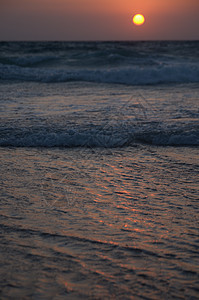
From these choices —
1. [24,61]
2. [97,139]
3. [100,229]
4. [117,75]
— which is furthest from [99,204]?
[24,61]

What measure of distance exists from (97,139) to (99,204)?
170 centimetres

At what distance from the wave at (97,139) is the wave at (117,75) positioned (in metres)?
6.63

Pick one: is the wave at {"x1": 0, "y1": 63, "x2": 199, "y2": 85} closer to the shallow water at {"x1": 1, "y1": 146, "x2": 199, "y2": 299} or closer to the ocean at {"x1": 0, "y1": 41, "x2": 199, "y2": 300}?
the ocean at {"x1": 0, "y1": 41, "x2": 199, "y2": 300}

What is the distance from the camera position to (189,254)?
5.40 feet

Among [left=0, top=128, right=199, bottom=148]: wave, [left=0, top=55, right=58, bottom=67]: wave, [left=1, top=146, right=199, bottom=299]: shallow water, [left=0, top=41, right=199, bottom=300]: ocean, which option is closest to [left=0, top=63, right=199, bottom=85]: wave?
[left=0, top=55, right=58, bottom=67]: wave

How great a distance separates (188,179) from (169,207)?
60cm

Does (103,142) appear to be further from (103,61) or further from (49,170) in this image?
(103,61)

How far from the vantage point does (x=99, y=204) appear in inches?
86.8

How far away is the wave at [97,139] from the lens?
374 cm

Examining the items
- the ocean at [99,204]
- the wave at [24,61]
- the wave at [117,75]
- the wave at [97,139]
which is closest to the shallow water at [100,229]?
the ocean at [99,204]

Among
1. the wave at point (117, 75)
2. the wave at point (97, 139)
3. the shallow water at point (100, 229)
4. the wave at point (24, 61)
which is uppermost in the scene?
the wave at point (24, 61)

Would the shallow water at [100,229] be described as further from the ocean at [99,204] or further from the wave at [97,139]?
the wave at [97,139]

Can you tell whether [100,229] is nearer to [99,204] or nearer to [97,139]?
[99,204]

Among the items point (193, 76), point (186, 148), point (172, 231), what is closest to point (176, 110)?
point (186, 148)
